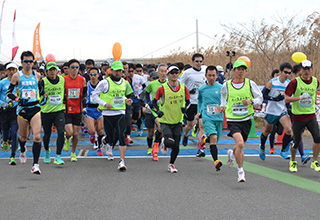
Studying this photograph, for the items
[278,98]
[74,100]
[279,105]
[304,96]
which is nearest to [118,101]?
[74,100]

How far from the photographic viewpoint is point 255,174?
809 cm

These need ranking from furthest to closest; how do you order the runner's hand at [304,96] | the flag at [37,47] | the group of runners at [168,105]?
the flag at [37,47] → the runner's hand at [304,96] → the group of runners at [168,105]

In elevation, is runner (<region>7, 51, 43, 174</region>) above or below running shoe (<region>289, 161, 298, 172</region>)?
above

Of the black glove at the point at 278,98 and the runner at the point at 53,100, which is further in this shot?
the runner at the point at 53,100

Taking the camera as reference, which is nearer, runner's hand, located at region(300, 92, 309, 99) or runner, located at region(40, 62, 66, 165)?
runner's hand, located at region(300, 92, 309, 99)

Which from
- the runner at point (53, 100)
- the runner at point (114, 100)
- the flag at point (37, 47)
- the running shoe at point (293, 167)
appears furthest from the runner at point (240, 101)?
the flag at point (37, 47)

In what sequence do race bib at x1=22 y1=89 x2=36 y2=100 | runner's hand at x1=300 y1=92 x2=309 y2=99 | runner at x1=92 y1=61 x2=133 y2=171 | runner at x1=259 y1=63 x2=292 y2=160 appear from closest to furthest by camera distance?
runner's hand at x1=300 y1=92 x2=309 y2=99
race bib at x1=22 y1=89 x2=36 y2=100
runner at x1=92 y1=61 x2=133 y2=171
runner at x1=259 y1=63 x2=292 y2=160

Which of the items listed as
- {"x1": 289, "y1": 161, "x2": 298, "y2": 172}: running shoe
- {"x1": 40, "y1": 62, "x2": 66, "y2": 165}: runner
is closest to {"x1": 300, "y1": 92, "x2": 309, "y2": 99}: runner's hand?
{"x1": 289, "y1": 161, "x2": 298, "y2": 172}: running shoe

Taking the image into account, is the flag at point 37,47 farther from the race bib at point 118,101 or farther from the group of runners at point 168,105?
the race bib at point 118,101

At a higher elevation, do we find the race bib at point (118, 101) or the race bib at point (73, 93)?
the race bib at point (73, 93)

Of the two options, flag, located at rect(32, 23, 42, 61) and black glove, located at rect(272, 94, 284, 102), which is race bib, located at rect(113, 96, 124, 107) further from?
flag, located at rect(32, 23, 42, 61)

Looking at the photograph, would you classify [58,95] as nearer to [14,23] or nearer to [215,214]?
[215,214]

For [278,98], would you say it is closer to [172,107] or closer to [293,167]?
[293,167]

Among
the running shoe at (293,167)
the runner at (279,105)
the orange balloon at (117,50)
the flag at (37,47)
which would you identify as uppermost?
the flag at (37,47)
